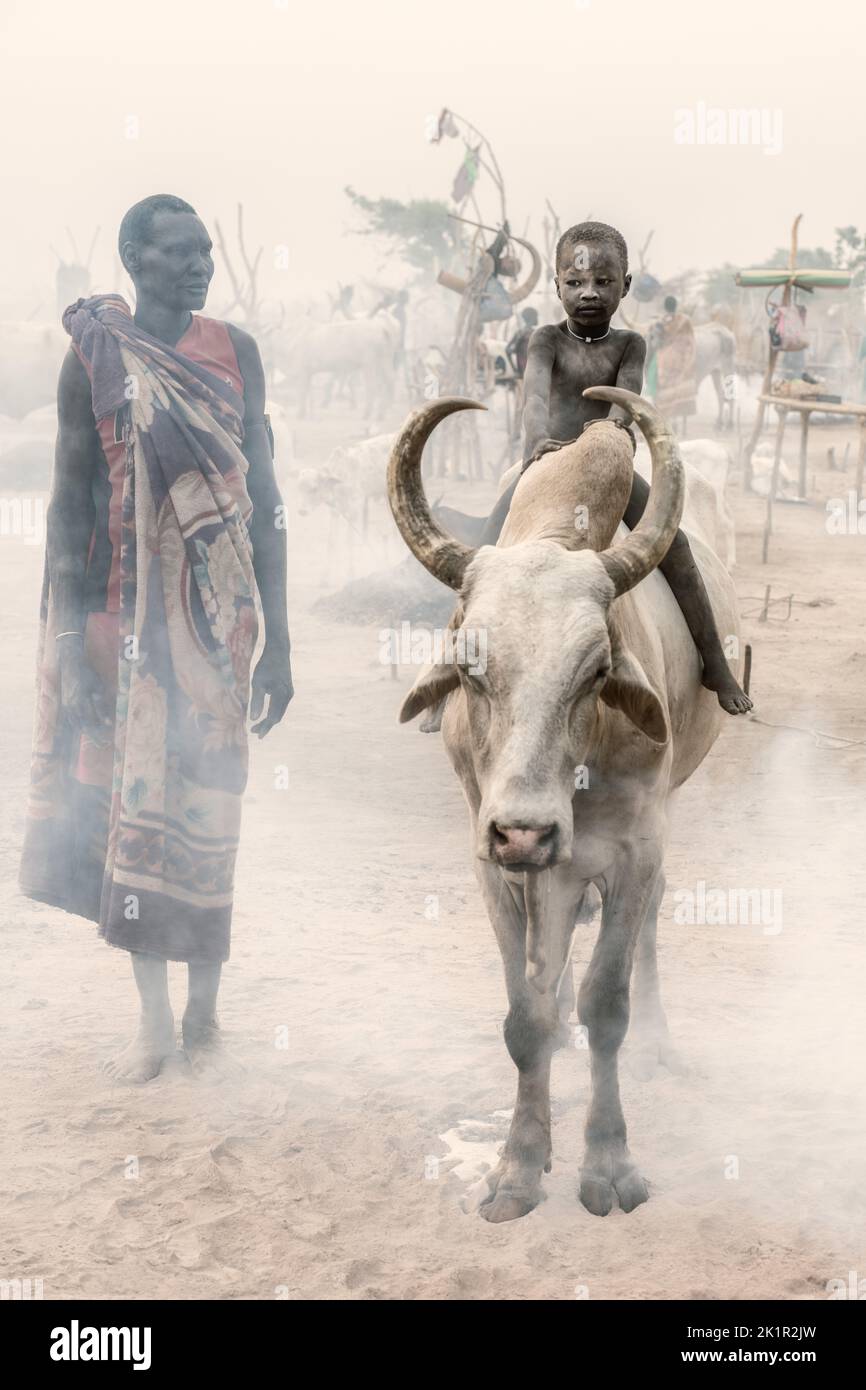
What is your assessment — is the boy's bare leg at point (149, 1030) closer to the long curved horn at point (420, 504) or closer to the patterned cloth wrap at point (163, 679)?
the patterned cloth wrap at point (163, 679)

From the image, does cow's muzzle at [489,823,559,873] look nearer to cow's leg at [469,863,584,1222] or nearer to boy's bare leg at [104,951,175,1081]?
cow's leg at [469,863,584,1222]

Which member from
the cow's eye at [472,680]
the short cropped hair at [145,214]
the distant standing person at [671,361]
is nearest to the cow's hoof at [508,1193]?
the cow's eye at [472,680]

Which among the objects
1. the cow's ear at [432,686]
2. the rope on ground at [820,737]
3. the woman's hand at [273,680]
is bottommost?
the rope on ground at [820,737]

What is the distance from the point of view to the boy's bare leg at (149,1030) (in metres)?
4.56

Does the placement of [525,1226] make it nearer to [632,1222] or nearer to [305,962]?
[632,1222]

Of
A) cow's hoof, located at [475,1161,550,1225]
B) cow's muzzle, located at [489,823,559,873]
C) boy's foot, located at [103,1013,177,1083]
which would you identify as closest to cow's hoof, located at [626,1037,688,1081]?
cow's hoof, located at [475,1161,550,1225]

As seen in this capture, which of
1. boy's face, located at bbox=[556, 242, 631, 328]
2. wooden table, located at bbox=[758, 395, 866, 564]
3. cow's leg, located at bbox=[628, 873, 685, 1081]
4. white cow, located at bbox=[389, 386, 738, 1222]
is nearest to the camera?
white cow, located at bbox=[389, 386, 738, 1222]

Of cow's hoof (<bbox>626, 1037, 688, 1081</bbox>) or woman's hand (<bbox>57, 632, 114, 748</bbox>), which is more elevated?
woman's hand (<bbox>57, 632, 114, 748</bbox>)

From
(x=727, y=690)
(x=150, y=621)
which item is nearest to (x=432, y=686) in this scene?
(x=150, y=621)

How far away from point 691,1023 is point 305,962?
4.84ft

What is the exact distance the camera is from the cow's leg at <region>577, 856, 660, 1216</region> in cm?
390

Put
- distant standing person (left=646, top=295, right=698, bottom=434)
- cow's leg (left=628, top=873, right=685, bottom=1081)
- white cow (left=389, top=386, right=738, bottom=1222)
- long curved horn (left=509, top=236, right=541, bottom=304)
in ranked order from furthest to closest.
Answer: distant standing person (left=646, top=295, right=698, bottom=434) → long curved horn (left=509, top=236, right=541, bottom=304) → cow's leg (left=628, top=873, right=685, bottom=1081) → white cow (left=389, top=386, right=738, bottom=1222)

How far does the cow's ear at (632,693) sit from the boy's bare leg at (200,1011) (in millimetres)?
1746

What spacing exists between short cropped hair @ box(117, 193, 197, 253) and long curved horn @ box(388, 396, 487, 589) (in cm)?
128
